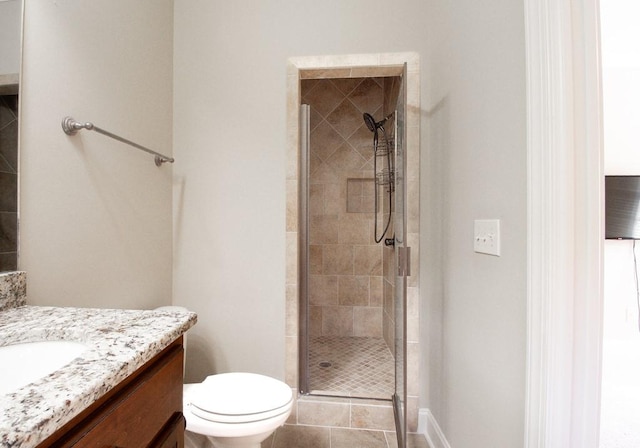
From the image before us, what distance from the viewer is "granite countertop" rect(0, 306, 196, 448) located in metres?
0.38

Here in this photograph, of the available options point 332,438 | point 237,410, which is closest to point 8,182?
point 237,410

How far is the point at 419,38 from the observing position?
1783mm

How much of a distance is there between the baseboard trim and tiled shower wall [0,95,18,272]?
192 centimetres

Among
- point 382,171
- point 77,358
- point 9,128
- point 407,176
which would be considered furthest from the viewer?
point 382,171

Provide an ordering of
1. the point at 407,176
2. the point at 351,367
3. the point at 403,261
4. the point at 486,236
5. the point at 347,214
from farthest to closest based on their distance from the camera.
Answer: the point at 347,214 → the point at 351,367 → the point at 407,176 → the point at 403,261 → the point at 486,236

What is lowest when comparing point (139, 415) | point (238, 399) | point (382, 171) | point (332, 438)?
point (332, 438)

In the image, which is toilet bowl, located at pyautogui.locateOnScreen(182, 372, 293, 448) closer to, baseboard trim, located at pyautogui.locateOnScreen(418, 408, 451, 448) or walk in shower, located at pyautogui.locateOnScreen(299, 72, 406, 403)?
baseboard trim, located at pyautogui.locateOnScreen(418, 408, 451, 448)

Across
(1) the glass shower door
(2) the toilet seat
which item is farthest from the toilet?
(1) the glass shower door

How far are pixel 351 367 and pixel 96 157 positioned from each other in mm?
2102

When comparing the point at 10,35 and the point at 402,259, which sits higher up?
the point at 10,35

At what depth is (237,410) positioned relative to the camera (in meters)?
1.20

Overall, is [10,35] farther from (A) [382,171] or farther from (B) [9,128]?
(A) [382,171]

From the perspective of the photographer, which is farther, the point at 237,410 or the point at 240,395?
the point at 240,395

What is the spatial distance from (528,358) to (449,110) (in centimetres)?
112
